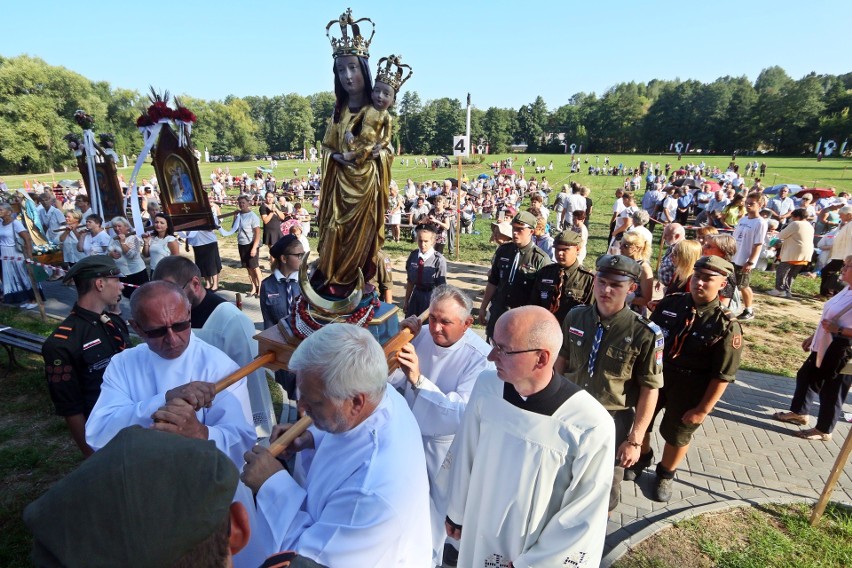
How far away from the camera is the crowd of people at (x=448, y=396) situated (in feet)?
6.07

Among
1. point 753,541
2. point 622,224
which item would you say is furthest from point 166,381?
point 622,224

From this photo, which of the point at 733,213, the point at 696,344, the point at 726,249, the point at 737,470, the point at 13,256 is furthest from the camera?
the point at 733,213

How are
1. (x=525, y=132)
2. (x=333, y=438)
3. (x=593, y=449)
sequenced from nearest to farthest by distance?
(x=333, y=438) → (x=593, y=449) → (x=525, y=132)

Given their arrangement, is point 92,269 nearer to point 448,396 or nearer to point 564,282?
point 448,396

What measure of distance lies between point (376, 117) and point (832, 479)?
4774 mm

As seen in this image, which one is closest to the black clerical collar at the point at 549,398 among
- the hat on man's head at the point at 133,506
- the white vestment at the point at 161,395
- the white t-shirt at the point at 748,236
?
the white vestment at the point at 161,395

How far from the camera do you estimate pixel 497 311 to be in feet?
20.1

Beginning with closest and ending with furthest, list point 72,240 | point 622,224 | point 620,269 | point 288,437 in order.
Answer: point 288,437
point 620,269
point 622,224
point 72,240

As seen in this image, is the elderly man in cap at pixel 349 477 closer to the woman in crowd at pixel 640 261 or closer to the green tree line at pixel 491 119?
the woman in crowd at pixel 640 261

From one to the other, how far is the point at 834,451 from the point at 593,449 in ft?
15.9

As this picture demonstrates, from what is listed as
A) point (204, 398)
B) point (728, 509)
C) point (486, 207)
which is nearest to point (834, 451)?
point (728, 509)

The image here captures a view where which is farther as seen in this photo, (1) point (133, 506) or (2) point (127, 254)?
(2) point (127, 254)

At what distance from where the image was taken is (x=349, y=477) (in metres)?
1.81

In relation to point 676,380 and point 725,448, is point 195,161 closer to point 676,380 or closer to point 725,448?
point 676,380
